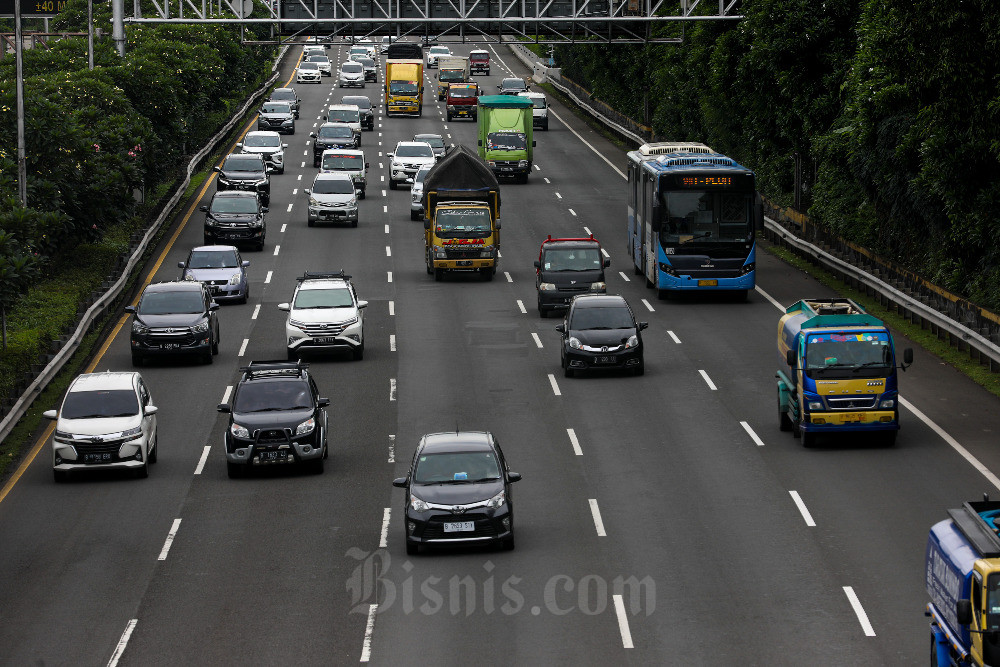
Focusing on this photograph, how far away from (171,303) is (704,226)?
48.8ft

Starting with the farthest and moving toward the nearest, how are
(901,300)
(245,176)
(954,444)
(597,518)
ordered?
(245,176), (901,300), (954,444), (597,518)

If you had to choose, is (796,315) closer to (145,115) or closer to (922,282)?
(922,282)

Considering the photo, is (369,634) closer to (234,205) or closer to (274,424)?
(274,424)

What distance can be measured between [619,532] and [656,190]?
21.4m

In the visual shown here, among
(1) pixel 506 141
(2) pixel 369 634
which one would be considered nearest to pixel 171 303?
(2) pixel 369 634

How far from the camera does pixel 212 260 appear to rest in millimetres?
45688

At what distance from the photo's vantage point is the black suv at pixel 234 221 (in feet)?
176

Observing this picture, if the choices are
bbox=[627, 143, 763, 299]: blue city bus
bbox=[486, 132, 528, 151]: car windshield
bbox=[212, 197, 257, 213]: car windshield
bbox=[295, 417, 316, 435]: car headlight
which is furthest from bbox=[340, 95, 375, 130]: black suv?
bbox=[295, 417, 316, 435]: car headlight

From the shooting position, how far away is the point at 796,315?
3038 centimetres

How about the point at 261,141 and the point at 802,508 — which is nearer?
the point at 802,508

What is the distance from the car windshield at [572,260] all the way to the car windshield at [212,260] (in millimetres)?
9380

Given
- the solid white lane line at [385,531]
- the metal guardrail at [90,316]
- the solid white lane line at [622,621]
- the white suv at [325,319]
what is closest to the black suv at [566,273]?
the white suv at [325,319]

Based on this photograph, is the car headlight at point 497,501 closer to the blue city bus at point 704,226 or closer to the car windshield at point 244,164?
the blue city bus at point 704,226

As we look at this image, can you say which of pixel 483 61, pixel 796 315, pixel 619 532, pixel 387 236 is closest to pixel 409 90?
pixel 483 61
